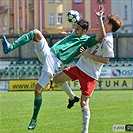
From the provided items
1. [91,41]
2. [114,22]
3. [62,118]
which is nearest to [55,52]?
[91,41]

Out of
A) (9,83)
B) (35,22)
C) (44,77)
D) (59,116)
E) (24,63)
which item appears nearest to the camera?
(44,77)

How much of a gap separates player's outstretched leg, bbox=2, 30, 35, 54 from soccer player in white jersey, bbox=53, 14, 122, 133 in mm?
1005

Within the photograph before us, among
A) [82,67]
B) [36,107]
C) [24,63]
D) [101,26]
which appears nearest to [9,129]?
[36,107]

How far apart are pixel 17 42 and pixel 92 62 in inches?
55.7

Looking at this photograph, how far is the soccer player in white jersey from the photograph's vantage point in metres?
12.5

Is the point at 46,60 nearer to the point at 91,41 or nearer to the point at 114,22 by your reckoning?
the point at 91,41

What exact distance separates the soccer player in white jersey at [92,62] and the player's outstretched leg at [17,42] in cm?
100

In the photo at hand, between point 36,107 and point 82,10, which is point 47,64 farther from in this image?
point 82,10

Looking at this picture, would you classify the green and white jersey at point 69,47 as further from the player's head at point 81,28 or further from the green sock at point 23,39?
the green sock at point 23,39

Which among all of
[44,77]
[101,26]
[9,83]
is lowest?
[9,83]

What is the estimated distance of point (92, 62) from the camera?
12.7 metres

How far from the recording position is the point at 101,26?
1242 cm

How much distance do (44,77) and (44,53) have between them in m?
0.50

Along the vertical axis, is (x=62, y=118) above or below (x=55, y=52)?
below
